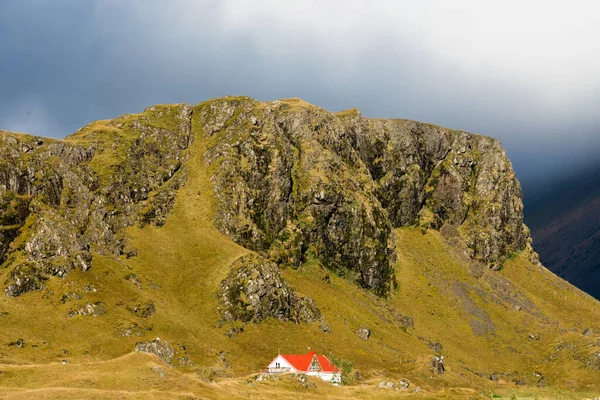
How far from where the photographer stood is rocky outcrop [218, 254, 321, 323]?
589ft

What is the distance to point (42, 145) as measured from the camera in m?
196

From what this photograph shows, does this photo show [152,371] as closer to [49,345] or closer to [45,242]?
[49,345]

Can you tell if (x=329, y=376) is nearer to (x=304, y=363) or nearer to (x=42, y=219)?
(x=304, y=363)

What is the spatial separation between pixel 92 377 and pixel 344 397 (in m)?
46.6

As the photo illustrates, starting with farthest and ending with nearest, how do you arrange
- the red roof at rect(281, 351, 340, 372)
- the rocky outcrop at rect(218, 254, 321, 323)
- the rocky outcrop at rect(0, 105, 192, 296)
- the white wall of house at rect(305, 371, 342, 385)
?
the rocky outcrop at rect(218, 254, 321, 323), the rocky outcrop at rect(0, 105, 192, 296), the red roof at rect(281, 351, 340, 372), the white wall of house at rect(305, 371, 342, 385)

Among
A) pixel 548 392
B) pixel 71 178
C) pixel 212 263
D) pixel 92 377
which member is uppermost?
pixel 71 178

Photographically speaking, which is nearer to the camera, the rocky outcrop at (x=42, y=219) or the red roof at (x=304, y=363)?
the red roof at (x=304, y=363)

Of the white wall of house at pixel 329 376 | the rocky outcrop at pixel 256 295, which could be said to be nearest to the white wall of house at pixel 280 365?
the white wall of house at pixel 329 376

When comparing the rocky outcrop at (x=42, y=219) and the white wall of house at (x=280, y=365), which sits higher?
the rocky outcrop at (x=42, y=219)

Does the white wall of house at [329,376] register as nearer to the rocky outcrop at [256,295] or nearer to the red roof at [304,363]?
the red roof at [304,363]

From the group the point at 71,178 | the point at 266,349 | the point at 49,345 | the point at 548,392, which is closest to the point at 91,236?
the point at 71,178

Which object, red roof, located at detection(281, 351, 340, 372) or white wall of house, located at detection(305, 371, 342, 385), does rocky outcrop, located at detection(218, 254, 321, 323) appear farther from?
white wall of house, located at detection(305, 371, 342, 385)

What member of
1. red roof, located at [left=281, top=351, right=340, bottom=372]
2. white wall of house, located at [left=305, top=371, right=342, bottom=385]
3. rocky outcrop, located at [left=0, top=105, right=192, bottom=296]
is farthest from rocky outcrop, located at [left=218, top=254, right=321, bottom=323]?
white wall of house, located at [left=305, top=371, right=342, bottom=385]

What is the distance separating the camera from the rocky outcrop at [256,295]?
180 m
